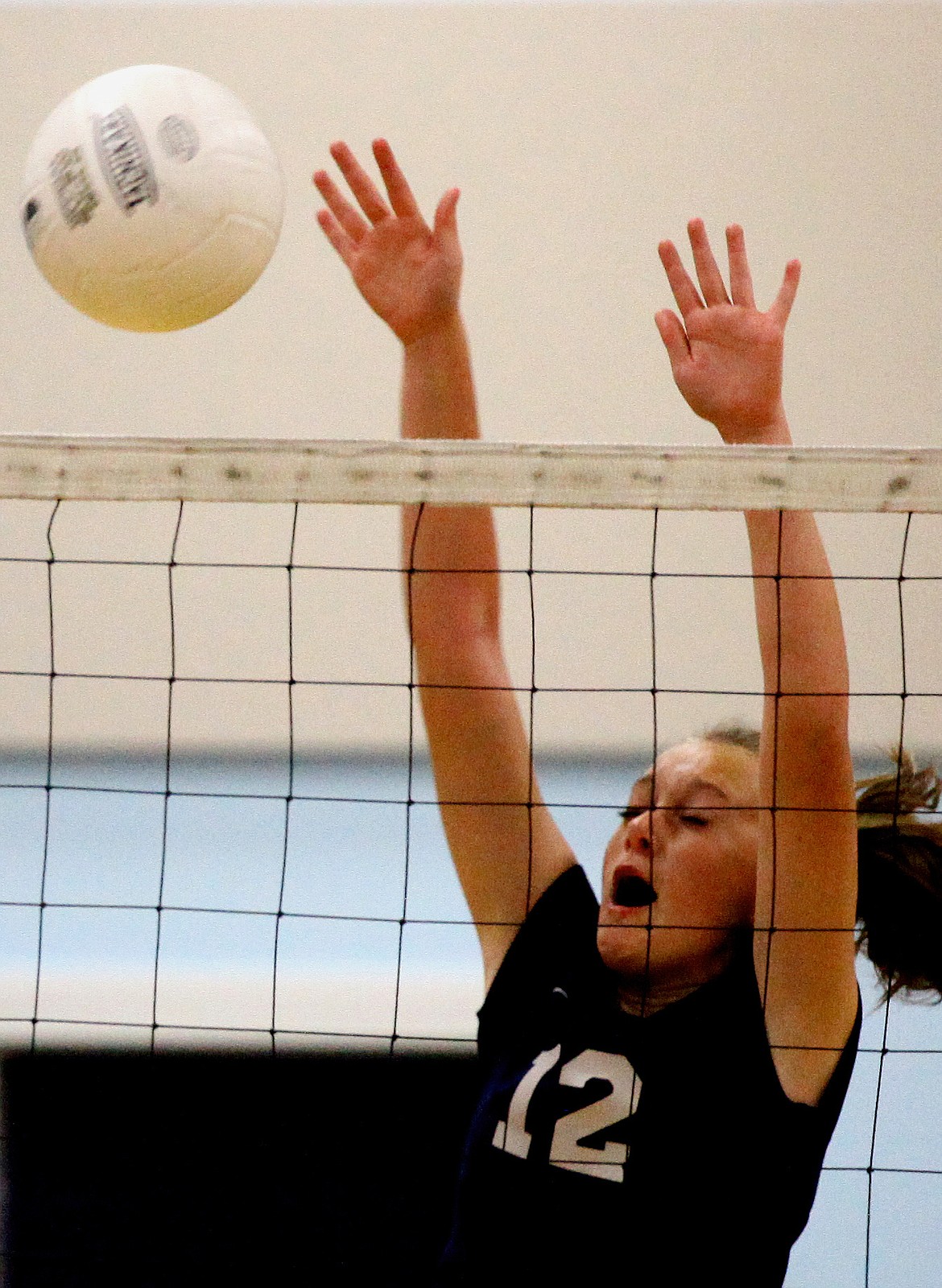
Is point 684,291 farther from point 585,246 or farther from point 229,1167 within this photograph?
point 585,246

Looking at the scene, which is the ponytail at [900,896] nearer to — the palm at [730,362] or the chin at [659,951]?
the chin at [659,951]

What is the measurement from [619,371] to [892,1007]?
2.00 m

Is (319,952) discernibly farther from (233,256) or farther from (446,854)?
(233,256)

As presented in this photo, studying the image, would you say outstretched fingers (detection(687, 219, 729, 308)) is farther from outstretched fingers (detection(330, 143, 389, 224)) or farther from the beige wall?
the beige wall

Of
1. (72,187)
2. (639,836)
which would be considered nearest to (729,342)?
(639,836)

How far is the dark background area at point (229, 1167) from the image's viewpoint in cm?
281

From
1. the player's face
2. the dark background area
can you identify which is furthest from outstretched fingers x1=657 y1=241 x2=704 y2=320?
the dark background area

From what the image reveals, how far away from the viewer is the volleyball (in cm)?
160

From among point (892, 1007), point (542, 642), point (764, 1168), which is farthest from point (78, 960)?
point (764, 1168)

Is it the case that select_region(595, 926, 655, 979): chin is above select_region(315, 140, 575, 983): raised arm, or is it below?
below

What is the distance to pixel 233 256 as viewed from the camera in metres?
1.66

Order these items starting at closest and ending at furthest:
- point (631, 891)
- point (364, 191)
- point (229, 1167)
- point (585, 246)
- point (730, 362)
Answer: point (730, 362), point (631, 891), point (364, 191), point (229, 1167), point (585, 246)

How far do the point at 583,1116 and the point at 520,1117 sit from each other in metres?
0.06

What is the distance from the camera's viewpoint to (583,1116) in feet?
4.50
